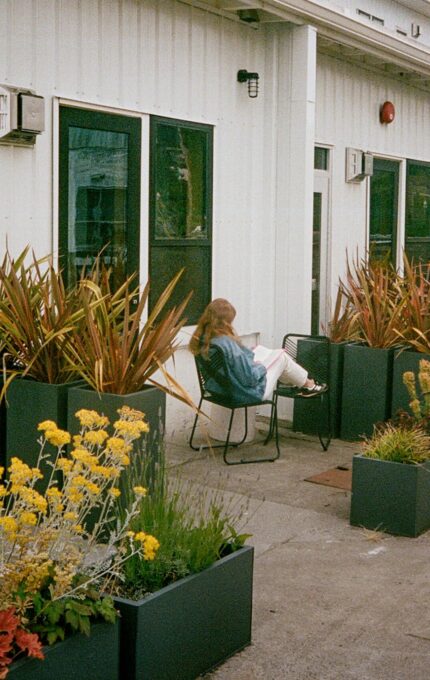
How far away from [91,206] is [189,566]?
4.05 m

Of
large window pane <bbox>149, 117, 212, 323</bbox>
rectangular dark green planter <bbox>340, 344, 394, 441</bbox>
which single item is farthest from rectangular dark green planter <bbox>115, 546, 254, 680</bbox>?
rectangular dark green planter <bbox>340, 344, 394, 441</bbox>

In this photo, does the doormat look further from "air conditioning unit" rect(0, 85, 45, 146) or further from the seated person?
"air conditioning unit" rect(0, 85, 45, 146)

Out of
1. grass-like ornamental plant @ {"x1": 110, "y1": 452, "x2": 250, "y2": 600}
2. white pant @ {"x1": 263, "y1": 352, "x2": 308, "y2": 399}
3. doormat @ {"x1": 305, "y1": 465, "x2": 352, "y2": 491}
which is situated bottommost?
doormat @ {"x1": 305, "y1": 465, "x2": 352, "y2": 491}

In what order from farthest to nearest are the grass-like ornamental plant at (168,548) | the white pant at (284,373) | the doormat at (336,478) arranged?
the white pant at (284,373), the doormat at (336,478), the grass-like ornamental plant at (168,548)

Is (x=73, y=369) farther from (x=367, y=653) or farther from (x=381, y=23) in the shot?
(x=381, y=23)

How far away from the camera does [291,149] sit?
914 cm

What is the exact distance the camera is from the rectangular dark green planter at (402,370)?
319 inches

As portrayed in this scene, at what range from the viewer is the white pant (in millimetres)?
7691

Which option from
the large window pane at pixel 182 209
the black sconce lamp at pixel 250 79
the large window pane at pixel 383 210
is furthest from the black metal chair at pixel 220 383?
the large window pane at pixel 383 210

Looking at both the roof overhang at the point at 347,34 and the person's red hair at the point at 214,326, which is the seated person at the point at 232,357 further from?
the roof overhang at the point at 347,34

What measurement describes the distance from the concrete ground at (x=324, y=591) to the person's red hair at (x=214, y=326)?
0.95m

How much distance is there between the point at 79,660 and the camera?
3.31 m

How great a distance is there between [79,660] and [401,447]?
3156mm

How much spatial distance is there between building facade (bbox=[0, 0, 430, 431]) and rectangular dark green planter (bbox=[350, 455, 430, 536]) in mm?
2661
